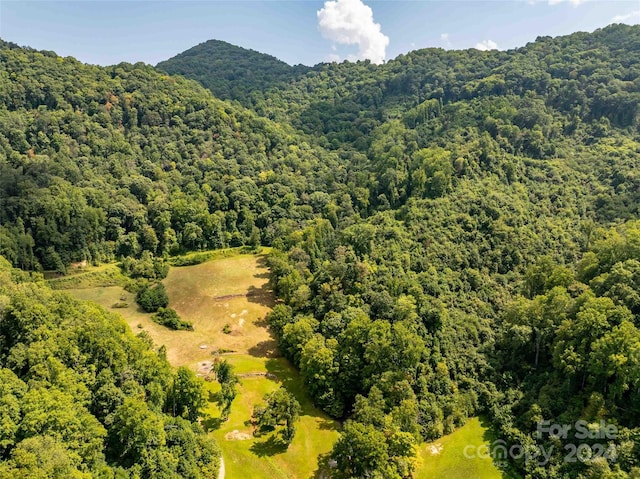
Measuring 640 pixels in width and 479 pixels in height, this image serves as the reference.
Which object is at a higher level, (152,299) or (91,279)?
(91,279)

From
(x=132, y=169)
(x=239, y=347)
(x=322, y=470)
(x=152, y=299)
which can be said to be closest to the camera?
(x=322, y=470)

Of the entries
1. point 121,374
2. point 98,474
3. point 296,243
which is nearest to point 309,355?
point 121,374

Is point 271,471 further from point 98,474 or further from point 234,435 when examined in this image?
point 98,474

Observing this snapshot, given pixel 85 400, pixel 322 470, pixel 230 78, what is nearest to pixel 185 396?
pixel 85 400

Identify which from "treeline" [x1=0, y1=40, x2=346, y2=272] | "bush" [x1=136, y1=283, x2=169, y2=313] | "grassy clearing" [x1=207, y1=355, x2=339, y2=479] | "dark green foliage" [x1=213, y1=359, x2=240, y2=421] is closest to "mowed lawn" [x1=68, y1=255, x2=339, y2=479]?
"grassy clearing" [x1=207, y1=355, x2=339, y2=479]

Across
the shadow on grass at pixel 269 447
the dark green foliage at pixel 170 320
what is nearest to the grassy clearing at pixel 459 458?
the shadow on grass at pixel 269 447

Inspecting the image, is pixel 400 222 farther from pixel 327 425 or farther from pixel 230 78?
pixel 230 78

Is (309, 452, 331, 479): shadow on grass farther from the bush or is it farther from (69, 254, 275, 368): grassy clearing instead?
the bush
